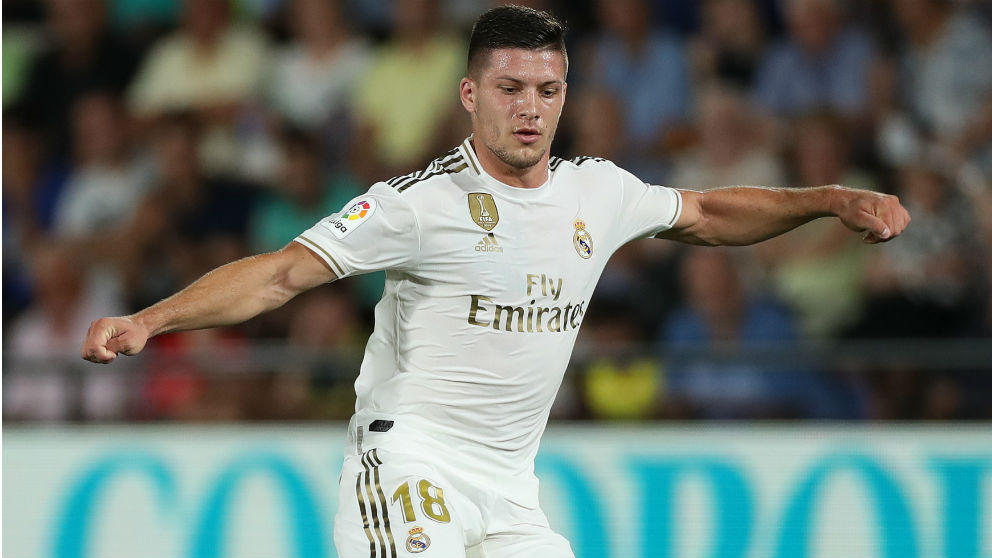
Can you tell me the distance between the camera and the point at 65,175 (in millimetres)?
9969

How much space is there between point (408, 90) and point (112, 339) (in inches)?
249

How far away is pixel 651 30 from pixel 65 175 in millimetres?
4258

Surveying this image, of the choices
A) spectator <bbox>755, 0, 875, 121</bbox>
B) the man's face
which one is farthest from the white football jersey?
spectator <bbox>755, 0, 875, 121</bbox>

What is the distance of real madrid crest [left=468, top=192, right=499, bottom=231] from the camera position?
417 cm

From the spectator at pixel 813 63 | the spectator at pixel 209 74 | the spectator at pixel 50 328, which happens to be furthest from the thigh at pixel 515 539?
the spectator at pixel 209 74

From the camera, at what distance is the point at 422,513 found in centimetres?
397

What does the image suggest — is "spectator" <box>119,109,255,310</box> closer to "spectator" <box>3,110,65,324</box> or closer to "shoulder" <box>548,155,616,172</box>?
"spectator" <box>3,110,65,324</box>

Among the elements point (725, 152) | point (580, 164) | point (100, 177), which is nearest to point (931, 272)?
point (725, 152)

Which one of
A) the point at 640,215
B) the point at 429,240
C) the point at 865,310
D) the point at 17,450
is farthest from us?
the point at 865,310

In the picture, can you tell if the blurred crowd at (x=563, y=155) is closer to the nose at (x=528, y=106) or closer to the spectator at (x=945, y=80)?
the spectator at (x=945, y=80)

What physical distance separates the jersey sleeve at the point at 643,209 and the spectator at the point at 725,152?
3883mm

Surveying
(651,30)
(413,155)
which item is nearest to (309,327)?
(413,155)

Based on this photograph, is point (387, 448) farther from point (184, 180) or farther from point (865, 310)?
point (184, 180)

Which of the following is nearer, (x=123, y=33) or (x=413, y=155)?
(x=413, y=155)
